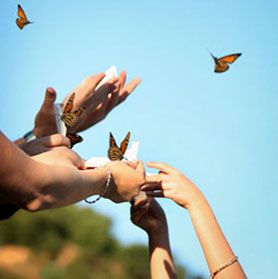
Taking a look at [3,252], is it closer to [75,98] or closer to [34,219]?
[34,219]

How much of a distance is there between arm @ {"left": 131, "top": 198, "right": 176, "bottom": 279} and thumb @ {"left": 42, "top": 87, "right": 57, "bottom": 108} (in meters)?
0.67

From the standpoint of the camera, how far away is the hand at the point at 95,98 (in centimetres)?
351

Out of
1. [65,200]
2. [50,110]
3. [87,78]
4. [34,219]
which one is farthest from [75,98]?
[34,219]

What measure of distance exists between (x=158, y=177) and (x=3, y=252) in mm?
18373

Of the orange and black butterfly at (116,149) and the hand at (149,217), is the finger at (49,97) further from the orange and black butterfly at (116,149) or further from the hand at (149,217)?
the hand at (149,217)

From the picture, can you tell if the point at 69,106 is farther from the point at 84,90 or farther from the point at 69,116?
the point at 84,90

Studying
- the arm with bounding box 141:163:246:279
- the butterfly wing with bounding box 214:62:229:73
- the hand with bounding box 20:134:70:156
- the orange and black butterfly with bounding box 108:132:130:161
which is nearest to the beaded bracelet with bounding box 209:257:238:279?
the arm with bounding box 141:163:246:279

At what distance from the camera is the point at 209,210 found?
330 cm

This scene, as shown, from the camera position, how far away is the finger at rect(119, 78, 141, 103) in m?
3.82

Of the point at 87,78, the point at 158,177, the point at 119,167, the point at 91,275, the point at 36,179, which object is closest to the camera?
the point at 36,179

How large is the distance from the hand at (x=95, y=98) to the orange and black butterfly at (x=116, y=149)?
0.32 metres

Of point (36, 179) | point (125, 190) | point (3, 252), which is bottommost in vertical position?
point (3, 252)

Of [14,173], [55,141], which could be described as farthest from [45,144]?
[14,173]

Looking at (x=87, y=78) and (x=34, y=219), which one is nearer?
(x=87, y=78)
